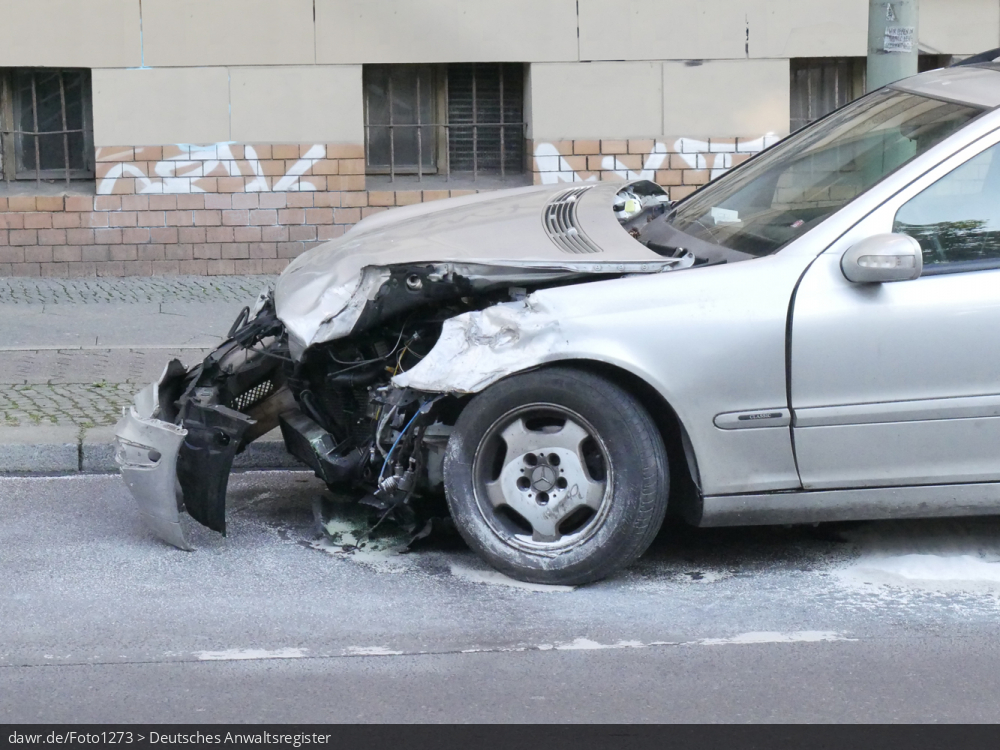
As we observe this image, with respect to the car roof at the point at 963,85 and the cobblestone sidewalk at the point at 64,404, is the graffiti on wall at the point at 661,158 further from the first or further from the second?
the car roof at the point at 963,85

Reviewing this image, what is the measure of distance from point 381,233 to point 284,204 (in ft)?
18.4

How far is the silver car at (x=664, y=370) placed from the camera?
14.5 feet

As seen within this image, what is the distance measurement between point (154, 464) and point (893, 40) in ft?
14.2

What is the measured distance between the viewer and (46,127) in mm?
11031

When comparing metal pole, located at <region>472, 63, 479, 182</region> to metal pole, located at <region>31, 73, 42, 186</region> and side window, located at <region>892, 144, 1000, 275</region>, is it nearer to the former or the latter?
metal pole, located at <region>31, 73, 42, 186</region>

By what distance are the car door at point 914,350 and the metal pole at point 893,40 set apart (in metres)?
2.52

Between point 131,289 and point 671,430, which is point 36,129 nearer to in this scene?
point 131,289

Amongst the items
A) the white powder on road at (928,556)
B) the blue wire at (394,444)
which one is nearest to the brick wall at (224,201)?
the white powder on road at (928,556)

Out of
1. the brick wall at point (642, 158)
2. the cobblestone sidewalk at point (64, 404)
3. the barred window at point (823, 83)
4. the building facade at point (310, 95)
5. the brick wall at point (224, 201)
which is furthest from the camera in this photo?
the barred window at point (823, 83)

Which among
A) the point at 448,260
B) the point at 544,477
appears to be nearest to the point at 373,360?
the point at 448,260

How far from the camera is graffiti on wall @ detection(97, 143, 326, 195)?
10.6 meters

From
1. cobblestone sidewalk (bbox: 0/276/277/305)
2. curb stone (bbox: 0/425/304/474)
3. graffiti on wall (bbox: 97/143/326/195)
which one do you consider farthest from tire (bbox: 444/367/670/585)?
graffiti on wall (bbox: 97/143/326/195)

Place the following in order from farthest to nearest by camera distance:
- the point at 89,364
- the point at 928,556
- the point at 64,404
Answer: the point at 89,364, the point at 64,404, the point at 928,556

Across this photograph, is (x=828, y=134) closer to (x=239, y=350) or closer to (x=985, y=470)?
(x=985, y=470)
